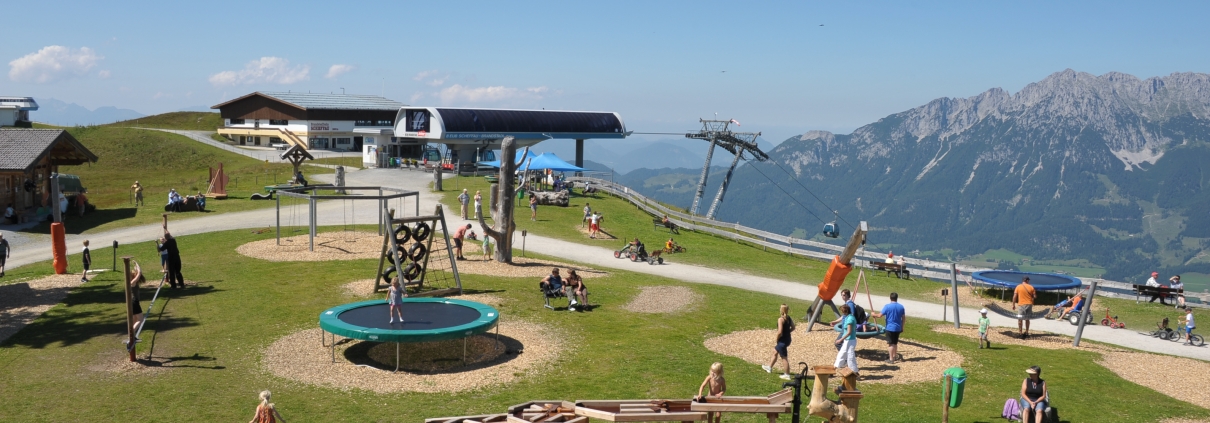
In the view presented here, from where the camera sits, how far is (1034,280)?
34.3 metres

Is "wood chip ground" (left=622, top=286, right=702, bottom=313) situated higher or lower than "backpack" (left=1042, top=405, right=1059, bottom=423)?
higher

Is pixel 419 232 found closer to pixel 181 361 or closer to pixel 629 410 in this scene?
pixel 181 361

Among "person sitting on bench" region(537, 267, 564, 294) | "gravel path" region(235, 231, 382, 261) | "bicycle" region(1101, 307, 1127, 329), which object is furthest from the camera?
"gravel path" region(235, 231, 382, 261)

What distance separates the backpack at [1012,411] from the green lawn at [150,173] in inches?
1444

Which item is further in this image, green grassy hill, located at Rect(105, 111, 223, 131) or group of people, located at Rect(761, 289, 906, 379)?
green grassy hill, located at Rect(105, 111, 223, 131)

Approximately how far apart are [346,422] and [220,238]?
22.3m

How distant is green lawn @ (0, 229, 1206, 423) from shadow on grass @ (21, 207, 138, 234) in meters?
13.1

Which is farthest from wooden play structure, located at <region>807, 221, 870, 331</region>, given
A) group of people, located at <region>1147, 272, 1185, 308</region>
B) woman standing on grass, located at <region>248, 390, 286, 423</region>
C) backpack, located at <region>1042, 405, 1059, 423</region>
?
group of people, located at <region>1147, 272, 1185, 308</region>

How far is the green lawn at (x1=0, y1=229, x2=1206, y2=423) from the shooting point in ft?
53.4

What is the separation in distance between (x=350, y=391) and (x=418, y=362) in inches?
96.8

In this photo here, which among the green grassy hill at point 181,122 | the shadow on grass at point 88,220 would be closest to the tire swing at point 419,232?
the shadow on grass at point 88,220

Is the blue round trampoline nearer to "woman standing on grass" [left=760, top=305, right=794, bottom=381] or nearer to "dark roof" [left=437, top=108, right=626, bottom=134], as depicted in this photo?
"woman standing on grass" [left=760, top=305, right=794, bottom=381]

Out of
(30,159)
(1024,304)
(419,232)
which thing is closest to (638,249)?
(419,232)

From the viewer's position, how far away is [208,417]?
1549 centimetres
